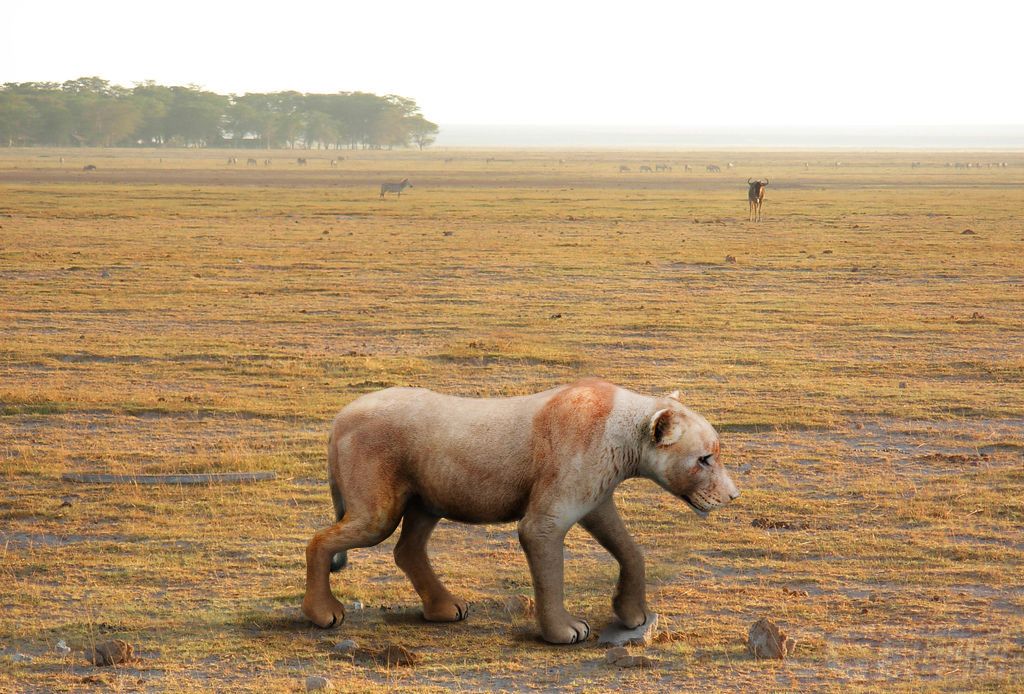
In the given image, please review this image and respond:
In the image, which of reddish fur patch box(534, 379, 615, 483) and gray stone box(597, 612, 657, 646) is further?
gray stone box(597, 612, 657, 646)

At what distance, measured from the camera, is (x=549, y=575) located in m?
6.57

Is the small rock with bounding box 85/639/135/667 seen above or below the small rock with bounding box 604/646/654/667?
below

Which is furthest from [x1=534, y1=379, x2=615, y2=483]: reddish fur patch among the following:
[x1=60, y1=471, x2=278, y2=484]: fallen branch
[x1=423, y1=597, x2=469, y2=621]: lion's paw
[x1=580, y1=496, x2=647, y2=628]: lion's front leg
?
[x1=60, y1=471, x2=278, y2=484]: fallen branch

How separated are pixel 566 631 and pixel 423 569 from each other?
89 centimetres

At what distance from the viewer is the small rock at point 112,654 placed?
21.2ft

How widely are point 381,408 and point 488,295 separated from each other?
1524 cm

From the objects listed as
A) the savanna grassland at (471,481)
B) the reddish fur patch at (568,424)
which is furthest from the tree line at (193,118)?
the reddish fur patch at (568,424)

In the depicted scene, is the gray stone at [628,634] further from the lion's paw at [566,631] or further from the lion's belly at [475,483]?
the lion's belly at [475,483]

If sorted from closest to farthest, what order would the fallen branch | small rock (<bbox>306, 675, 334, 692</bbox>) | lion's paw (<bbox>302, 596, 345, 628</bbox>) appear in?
small rock (<bbox>306, 675, 334, 692</bbox>), lion's paw (<bbox>302, 596, 345, 628</bbox>), the fallen branch

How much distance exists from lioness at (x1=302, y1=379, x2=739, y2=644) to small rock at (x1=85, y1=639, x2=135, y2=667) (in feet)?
3.11

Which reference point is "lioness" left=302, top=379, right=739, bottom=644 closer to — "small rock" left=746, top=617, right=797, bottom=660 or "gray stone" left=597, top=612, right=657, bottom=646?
"gray stone" left=597, top=612, right=657, bottom=646

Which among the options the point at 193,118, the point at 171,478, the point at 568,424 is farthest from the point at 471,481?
the point at 193,118

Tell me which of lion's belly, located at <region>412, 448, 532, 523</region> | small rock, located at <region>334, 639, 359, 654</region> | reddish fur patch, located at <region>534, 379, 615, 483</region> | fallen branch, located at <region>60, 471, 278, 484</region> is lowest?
fallen branch, located at <region>60, 471, 278, 484</region>

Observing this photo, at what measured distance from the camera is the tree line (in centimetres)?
14012
